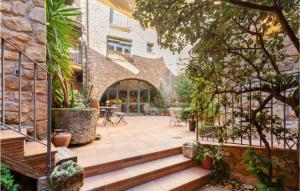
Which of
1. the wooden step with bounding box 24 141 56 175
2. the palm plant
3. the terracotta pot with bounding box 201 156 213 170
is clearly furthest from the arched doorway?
the wooden step with bounding box 24 141 56 175

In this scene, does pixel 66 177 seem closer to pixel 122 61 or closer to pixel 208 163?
pixel 208 163

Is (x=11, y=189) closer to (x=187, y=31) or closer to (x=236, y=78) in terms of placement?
(x=187, y=31)

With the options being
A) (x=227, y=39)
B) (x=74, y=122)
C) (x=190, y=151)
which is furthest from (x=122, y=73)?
(x=227, y=39)

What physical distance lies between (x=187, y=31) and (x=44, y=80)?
7.38ft

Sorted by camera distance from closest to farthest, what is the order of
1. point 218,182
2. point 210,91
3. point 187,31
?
1. point 187,31
2. point 210,91
3. point 218,182

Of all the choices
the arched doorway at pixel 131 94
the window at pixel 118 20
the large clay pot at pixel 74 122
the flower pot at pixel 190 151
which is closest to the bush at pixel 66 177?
the large clay pot at pixel 74 122

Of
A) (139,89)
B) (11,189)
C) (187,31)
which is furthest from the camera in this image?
(139,89)


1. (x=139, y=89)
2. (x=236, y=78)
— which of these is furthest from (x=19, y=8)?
(x=139, y=89)

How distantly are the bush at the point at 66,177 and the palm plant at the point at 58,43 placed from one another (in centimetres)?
194

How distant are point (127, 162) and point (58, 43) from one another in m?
2.45

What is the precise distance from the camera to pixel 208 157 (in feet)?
12.3

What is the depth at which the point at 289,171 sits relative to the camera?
9.79 ft

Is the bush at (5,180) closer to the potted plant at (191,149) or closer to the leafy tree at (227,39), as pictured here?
the leafy tree at (227,39)

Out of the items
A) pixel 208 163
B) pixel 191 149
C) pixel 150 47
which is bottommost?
pixel 208 163
